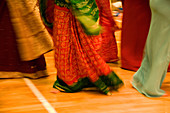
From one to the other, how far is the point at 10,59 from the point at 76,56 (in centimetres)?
77

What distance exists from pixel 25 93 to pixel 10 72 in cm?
43

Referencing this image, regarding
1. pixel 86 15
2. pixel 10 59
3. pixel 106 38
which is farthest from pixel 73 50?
pixel 106 38

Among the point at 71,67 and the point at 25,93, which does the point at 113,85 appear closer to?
the point at 71,67

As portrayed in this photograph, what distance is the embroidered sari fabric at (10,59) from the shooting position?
239 centimetres

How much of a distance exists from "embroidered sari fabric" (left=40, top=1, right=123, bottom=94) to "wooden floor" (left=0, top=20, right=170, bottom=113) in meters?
0.11

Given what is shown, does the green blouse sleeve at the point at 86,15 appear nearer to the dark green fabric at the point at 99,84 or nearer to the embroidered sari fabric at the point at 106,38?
the dark green fabric at the point at 99,84

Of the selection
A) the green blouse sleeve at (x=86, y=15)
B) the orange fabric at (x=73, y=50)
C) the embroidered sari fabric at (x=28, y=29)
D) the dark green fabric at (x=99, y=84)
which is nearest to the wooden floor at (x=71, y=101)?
the dark green fabric at (x=99, y=84)

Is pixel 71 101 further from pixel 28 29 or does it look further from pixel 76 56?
pixel 28 29

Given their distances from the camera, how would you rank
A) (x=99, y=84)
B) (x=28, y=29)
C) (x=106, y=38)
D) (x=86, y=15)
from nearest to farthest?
(x=86, y=15) → (x=99, y=84) → (x=28, y=29) → (x=106, y=38)

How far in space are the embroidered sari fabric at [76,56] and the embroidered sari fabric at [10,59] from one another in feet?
1.44

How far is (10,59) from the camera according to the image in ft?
8.06

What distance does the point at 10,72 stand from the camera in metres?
2.49

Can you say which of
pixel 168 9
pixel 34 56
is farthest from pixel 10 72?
pixel 168 9

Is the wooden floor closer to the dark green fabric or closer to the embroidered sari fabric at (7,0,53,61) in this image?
the dark green fabric
